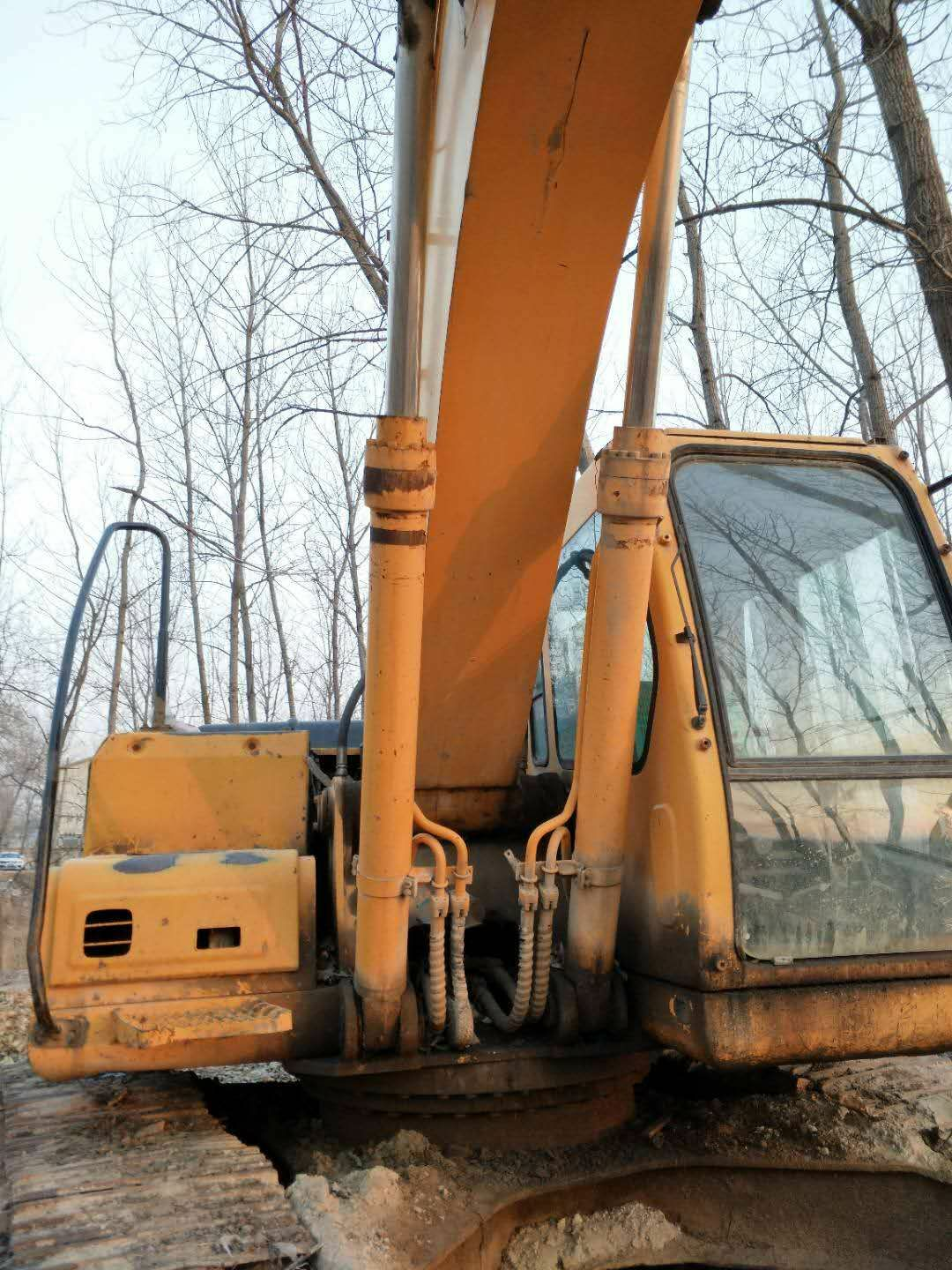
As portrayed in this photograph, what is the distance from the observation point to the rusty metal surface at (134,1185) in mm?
2285

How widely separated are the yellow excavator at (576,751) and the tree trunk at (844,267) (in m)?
4.08

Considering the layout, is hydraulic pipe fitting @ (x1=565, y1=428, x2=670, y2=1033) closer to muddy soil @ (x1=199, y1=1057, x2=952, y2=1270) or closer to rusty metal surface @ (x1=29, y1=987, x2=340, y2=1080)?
muddy soil @ (x1=199, y1=1057, x2=952, y2=1270)

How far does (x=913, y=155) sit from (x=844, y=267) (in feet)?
12.8

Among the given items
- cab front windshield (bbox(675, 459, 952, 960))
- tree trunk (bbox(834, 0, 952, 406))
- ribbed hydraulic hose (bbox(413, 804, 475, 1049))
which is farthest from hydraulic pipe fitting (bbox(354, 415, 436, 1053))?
tree trunk (bbox(834, 0, 952, 406))

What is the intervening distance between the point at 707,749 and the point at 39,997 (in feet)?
6.25

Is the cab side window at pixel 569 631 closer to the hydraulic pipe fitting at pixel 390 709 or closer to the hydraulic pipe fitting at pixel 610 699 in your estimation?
the hydraulic pipe fitting at pixel 610 699

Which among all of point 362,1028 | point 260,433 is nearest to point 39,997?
point 362,1028

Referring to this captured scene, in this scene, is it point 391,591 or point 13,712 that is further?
point 13,712

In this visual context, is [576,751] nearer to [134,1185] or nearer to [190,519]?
[134,1185]

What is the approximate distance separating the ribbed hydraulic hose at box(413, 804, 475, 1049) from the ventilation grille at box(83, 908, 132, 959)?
88cm

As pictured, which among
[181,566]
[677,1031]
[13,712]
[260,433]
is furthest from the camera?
[13,712]

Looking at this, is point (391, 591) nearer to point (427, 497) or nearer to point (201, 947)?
point (427, 497)

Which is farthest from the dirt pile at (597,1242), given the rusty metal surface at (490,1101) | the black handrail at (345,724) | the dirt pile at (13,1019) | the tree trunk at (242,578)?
the tree trunk at (242,578)

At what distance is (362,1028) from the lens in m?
3.02
